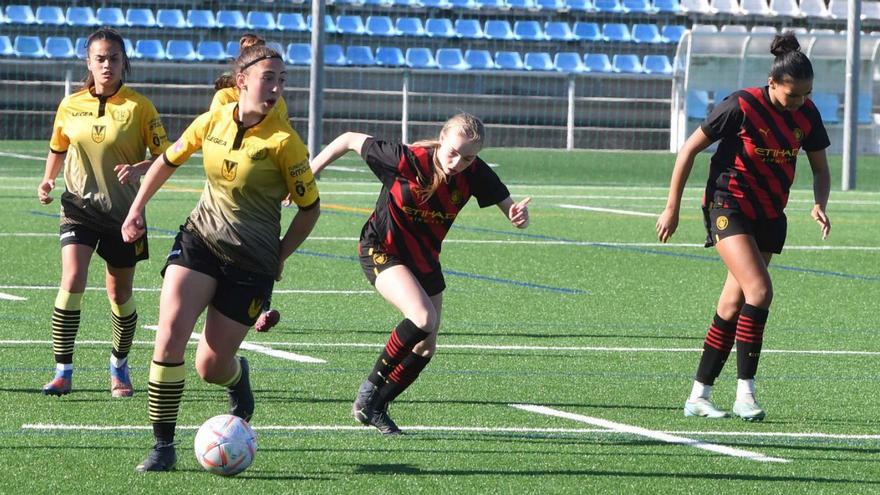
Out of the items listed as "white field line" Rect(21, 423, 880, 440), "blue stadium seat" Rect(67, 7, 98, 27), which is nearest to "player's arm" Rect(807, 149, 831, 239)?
"white field line" Rect(21, 423, 880, 440)

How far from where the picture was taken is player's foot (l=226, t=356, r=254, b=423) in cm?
643

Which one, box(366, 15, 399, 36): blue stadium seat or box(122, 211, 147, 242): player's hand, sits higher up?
box(366, 15, 399, 36): blue stadium seat

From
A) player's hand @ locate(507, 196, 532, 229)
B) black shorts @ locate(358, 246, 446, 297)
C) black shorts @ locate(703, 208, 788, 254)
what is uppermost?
player's hand @ locate(507, 196, 532, 229)

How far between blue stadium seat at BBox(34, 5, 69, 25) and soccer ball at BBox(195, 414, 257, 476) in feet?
87.8

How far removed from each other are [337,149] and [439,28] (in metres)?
26.2

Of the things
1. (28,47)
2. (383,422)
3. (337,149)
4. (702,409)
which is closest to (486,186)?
(337,149)

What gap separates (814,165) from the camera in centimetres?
753

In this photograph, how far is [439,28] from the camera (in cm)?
3253

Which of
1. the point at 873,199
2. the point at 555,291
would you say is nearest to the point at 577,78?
the point at 873,199

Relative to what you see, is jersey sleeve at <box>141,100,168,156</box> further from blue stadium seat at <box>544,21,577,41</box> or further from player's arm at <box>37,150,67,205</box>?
blue stadium seat at <box>544,21,577,41</box>

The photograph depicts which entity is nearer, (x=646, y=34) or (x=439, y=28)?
(x=439, y=28)

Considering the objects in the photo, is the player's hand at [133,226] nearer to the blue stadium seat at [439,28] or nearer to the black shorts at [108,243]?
the black shorts at [108,243]

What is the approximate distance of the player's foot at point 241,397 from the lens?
6430mm

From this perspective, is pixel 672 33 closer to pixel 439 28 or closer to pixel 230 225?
pixel 439 28
